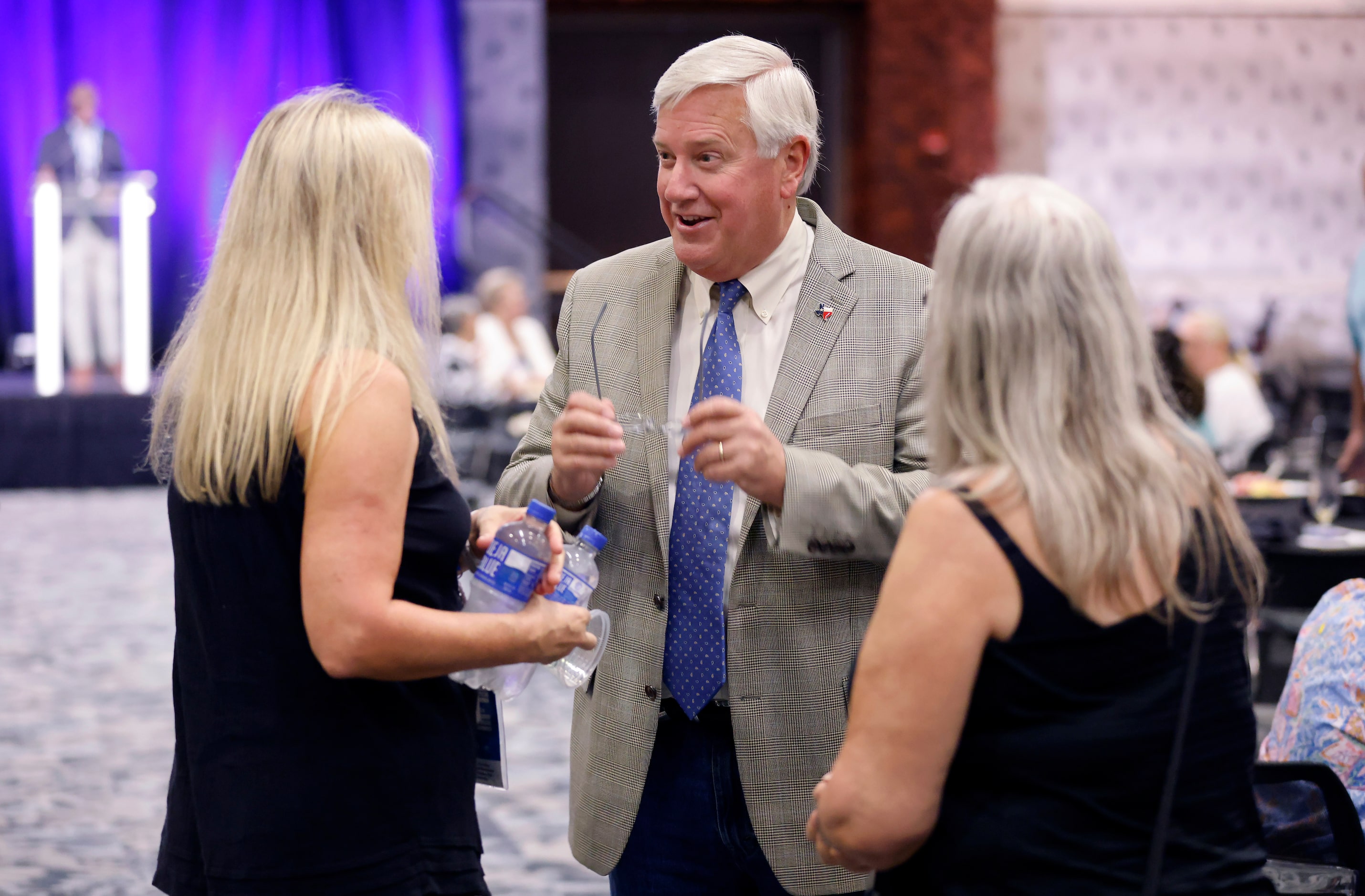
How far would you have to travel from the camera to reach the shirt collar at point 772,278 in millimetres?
1937

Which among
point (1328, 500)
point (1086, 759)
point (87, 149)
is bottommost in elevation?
point (1328, 500)

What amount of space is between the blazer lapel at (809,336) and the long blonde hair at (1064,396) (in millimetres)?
506

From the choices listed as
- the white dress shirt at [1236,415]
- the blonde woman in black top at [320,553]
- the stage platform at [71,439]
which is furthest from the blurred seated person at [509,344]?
the blonde woman in black top at [320,553]

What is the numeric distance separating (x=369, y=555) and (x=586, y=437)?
348 millimetres

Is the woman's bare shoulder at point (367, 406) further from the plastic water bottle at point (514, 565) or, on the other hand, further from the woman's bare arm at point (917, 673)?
the woman's bare arm at point (917, 673)

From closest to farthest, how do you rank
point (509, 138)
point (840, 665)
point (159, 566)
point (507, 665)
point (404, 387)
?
point (404, 387) → point (507, 665) → point (840, 665) → point (159, 566) → point (509, 138)

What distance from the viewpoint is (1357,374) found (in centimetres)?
430

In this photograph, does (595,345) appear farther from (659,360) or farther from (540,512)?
(540,512)

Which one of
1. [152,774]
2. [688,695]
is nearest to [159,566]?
[152,774]

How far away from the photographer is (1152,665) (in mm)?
1276

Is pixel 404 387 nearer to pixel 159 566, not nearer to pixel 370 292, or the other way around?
pixel 370 292

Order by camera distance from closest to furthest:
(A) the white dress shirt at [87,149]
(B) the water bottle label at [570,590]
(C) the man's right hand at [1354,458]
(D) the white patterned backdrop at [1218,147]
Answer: (B) the water bottle label at [570,590]
(C) the man's right hand at [1354,458]
(A) the white dress shirt at [87,149]
(D) the white patterned backdrop at [1218,147]

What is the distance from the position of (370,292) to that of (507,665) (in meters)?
0.45

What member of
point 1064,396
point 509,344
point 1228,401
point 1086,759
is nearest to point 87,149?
point 509,344
